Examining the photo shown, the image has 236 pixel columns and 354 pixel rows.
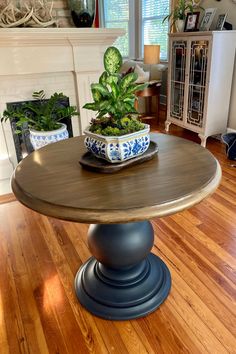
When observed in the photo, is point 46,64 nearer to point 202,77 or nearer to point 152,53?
point 202,77

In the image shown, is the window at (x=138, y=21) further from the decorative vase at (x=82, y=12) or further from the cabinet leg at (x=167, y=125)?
the decorative vase at (x=82, y=12)

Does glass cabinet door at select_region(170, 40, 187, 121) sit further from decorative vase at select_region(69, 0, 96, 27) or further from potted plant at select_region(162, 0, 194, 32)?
decorative vase at select_region(69, 0, 96, 27)

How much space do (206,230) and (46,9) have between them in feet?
7.06

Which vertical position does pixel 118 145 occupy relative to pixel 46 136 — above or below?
above

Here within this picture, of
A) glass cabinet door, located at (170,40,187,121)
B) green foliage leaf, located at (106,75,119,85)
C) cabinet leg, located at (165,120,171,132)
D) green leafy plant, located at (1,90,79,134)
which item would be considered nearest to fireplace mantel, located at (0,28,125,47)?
green leafy plant, located at (1,90,79,134)

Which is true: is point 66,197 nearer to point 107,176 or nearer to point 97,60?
point 107,176

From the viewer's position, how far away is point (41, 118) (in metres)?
2.39

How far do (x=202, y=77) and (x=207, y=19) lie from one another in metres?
0.74

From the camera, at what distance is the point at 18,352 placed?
1.15m

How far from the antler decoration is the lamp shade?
2.37 meters

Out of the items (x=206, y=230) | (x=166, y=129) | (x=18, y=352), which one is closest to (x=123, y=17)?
(x=166, y=129)

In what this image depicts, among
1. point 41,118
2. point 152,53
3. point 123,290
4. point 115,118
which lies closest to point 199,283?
point 123,290

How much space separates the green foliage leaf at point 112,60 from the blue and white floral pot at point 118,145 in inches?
10.2

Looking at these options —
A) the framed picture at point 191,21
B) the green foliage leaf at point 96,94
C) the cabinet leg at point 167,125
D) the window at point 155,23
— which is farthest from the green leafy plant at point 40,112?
the window at point 155,23
